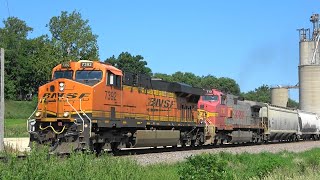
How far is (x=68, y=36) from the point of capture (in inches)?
1964

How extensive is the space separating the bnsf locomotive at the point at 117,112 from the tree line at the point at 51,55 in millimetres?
3312

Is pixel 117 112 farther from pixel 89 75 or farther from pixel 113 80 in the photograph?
pixel 89 75

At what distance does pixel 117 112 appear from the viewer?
18.4 metres

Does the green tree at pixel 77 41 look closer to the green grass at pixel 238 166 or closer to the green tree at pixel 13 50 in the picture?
the green tree at pixel 13 50

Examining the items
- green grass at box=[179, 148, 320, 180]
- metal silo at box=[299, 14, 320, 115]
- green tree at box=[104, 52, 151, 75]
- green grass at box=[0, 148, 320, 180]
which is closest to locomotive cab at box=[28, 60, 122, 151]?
green grass at box=[179, 148, 320, 180]

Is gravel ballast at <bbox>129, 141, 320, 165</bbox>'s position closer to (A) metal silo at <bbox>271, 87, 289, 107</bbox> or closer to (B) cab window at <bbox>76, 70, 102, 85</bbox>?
(B) cab window at <bbox>76, 70, 102, 85</bbox>

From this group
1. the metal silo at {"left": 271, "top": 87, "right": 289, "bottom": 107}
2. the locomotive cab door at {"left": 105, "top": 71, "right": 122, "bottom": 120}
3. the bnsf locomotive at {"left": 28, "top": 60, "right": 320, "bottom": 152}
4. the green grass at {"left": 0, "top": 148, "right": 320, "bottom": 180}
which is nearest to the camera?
the green grass at {"left": 0, "top": 148, "right": 320, "bottom": 180}

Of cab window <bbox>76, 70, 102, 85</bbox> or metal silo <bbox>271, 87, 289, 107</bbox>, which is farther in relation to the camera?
metal silo <bbox>271, 87, 289, 107</bbox>

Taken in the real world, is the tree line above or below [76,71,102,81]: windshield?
above

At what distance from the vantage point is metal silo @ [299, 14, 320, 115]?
66562 mm

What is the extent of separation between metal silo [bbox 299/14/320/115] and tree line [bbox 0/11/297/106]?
12614mm

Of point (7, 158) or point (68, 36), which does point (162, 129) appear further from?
point (68, 36)

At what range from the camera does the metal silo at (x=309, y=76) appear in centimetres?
6656

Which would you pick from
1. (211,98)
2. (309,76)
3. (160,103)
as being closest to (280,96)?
(309,76)
